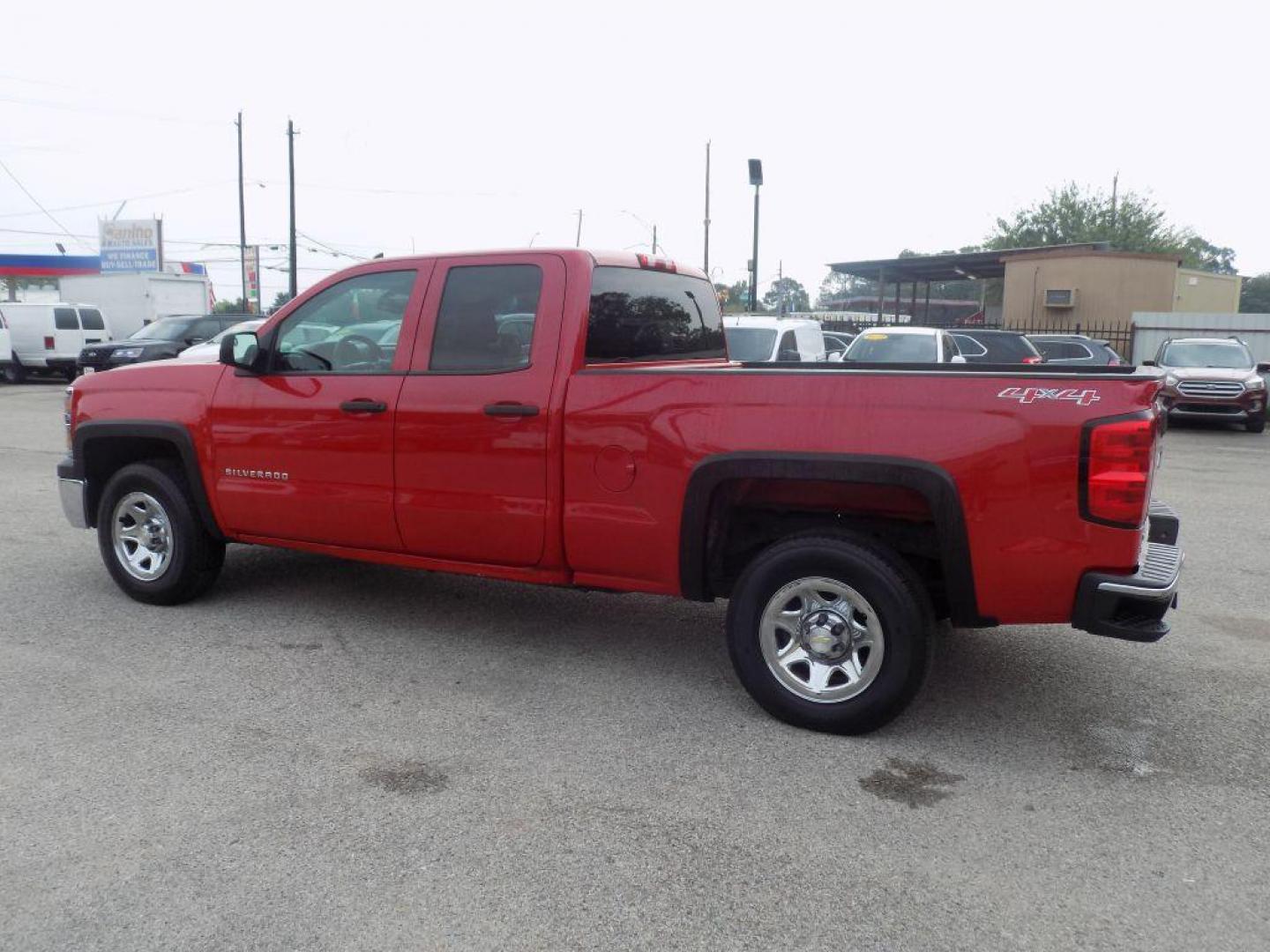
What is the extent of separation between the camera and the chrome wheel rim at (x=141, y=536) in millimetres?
5844

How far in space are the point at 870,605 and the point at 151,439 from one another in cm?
411

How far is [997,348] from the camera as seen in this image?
17266 millimetres

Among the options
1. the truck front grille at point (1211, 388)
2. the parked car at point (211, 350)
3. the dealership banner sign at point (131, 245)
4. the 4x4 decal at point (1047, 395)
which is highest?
the dealership banner sign at point (131, 245)

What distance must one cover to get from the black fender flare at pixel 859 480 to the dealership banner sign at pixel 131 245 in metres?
59.2

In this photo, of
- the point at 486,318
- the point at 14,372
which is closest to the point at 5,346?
the point at 14,372

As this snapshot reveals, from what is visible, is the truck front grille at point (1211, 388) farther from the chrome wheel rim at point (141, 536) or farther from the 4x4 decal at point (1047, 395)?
the chrome wheel rim at point (141, 536)

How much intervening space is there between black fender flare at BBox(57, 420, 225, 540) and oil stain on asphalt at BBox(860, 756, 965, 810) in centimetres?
372

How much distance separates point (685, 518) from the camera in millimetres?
4312

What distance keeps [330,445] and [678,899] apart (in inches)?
119

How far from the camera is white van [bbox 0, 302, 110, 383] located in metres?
25.6

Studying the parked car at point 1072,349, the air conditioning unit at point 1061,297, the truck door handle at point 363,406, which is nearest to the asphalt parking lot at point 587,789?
the truck door handle at point 363,406

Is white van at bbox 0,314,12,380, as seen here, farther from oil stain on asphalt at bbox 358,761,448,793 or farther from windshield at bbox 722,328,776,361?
oil stain on asphalt at bbox 358,761,448,793

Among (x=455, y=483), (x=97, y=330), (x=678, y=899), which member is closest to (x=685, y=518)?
(x=455, y=483)

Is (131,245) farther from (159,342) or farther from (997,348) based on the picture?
(997,348)
